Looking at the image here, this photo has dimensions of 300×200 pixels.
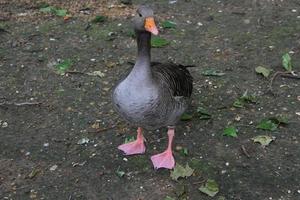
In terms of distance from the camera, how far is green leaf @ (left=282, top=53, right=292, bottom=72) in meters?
6.22

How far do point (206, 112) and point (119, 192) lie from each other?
1.50 metres

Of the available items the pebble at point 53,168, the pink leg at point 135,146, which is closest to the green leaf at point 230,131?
the pink leg at point 135,146

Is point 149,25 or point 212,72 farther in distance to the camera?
point 212,72

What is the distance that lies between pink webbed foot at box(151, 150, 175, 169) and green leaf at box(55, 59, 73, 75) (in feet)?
6.98

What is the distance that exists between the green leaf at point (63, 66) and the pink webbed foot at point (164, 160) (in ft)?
6.98

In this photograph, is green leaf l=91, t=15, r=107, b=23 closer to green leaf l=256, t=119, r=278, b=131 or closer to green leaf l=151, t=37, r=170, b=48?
green leaf l=151, t=37, r=170, b=48

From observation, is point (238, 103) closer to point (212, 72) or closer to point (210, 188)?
point (212, 72)

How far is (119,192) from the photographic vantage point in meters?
4.53

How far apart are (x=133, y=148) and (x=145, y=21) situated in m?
1.33

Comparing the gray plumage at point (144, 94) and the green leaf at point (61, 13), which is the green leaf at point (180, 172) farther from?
the green leaf at point (61, 13)

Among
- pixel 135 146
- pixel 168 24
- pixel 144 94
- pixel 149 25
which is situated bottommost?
pixel 135 146

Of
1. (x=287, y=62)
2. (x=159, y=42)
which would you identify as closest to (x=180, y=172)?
(x=287, y=62)

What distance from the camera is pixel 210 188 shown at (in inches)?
176

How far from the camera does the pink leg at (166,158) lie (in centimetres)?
475
